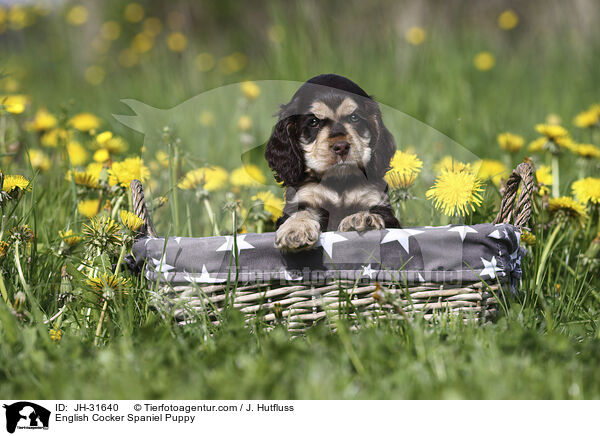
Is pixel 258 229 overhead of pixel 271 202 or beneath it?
beneath

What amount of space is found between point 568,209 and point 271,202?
133 centimetres

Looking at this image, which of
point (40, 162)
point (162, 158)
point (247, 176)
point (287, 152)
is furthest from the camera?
point (40, 162)

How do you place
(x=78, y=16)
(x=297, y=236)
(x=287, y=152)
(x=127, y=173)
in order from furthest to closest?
(x=78, y=16) < (x=127, y=173) < (x=287, y=152) < (x=297, y=236)

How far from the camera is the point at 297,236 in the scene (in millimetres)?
1852

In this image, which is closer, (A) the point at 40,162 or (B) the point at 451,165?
(B) the point at 451,165

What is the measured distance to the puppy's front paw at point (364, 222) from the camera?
2.01 m

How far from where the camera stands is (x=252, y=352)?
1.63m

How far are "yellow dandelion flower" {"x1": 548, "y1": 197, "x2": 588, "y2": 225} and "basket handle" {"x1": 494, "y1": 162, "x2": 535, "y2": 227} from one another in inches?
14.1

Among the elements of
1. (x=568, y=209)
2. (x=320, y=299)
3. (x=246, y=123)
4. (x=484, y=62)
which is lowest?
(x=320, y=299)

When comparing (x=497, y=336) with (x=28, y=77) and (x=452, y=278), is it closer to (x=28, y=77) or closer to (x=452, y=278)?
(x=452, y=278)

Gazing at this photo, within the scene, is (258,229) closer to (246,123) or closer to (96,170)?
(246,123)

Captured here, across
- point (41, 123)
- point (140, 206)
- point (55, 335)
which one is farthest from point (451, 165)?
point (41, 123)

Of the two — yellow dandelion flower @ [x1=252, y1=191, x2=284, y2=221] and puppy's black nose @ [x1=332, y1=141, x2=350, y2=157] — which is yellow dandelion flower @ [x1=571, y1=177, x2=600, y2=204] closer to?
puppy's black nose @ [x1=332, y1=141, x2=350, y2=157]

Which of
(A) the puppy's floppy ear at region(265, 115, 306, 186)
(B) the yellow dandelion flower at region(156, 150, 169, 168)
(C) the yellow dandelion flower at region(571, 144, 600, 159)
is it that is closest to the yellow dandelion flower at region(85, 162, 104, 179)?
(B) the yellow dandelion flower at region(156, 150, 169, 168)
